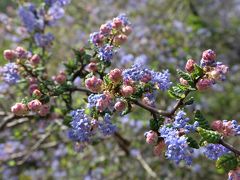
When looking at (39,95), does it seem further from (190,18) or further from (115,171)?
(190,18)

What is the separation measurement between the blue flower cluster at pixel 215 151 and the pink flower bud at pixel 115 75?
14.3 inches

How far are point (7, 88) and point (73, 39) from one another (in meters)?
2.41

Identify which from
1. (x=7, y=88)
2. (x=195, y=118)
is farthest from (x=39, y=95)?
(x=7, y=88)

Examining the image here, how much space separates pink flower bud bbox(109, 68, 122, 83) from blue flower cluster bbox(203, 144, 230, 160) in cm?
36

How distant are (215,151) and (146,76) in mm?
362

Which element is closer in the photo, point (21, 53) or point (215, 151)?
point (215, 151)

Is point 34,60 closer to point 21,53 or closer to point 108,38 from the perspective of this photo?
point 21,53

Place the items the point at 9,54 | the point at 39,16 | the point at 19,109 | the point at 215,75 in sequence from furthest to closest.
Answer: the point at 39,16
the point at 9,54
the point at 19,109
the point at 215,75

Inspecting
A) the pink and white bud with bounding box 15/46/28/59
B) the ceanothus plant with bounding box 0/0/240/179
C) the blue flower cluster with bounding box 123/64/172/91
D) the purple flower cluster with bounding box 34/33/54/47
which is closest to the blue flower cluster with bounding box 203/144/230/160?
the ceanothus plant with bounding box 0/0/240/179

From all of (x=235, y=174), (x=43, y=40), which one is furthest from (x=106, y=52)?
(x=43, y=40)

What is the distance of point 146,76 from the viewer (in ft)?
5.48

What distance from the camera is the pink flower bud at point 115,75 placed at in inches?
61.4

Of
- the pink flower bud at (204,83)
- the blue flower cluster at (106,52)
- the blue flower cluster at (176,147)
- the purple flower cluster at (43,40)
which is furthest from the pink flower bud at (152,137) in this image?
the purple flower cluster at (43,40)

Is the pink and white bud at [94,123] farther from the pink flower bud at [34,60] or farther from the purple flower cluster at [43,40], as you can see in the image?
the purple flower cluster at [43,40]
